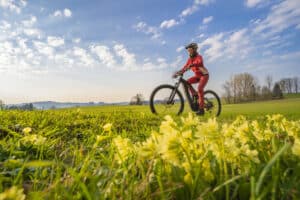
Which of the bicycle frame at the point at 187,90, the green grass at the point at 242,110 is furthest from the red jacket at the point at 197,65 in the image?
the green grass at the point at 242,110

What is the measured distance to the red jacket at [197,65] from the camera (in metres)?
9.15

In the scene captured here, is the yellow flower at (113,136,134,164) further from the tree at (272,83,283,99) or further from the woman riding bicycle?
the tree at (272,83,283,99)

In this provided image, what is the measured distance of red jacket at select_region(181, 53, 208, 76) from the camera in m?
9.15

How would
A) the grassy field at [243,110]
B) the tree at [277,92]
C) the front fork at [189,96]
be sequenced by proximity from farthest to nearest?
the tree at [277,92]
the front fork at [189,96]
the grassy field at [243,110]

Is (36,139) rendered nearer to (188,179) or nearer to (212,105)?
(188,179)

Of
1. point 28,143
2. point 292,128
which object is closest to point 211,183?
point 292,128

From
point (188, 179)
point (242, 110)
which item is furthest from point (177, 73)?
point (188, 179)

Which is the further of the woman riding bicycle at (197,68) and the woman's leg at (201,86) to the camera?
the woman's leg at (201,86)

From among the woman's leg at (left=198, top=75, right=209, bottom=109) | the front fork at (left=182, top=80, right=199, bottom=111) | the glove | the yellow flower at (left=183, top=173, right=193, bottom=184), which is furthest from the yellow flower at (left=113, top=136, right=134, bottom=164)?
the front fork at (left=182, top=80, right=199, bottom=111)

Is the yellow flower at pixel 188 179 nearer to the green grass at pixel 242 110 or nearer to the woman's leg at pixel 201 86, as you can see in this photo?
the green grass at pixel 242 110

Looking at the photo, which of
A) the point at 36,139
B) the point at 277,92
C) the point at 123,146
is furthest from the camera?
the point at 277,92

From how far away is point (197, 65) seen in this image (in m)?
9.14

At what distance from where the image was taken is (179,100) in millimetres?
9836

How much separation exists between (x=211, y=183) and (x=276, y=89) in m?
80.9
